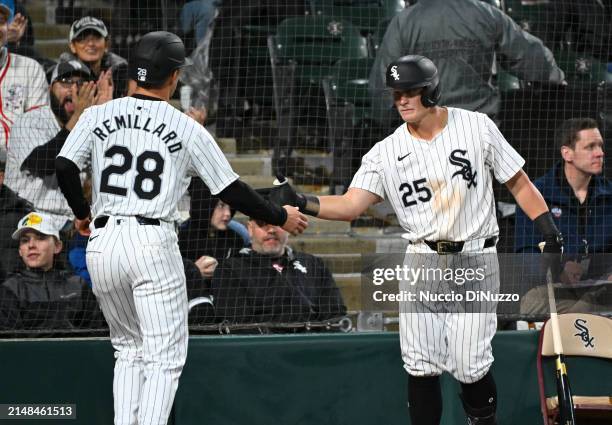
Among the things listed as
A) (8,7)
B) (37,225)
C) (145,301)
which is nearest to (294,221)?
(145,301)

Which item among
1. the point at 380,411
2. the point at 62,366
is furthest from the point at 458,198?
the point at 62,366

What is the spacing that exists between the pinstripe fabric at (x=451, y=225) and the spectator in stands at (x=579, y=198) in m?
1.04

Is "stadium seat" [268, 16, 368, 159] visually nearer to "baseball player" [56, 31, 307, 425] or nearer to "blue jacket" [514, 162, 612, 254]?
"blue jacket" [514, 162, 612, 254]

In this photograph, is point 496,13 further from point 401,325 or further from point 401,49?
point 401,325

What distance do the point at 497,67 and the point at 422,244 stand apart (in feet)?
7.82

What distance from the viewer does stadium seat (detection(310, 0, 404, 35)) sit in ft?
24.9

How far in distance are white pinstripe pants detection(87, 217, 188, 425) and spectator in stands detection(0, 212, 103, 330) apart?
4.11 feet

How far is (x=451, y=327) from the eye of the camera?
15.5 feet

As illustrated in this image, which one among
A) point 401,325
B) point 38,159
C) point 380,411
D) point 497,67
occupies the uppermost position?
point 497,67

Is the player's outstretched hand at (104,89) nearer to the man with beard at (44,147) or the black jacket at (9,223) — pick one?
the man with beard at (44,147)

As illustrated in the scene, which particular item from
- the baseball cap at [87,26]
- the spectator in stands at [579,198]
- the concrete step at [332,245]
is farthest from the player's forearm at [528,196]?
the baseball cap at [87,26]

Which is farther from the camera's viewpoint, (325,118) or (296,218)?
(325,118)

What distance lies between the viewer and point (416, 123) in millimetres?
4832

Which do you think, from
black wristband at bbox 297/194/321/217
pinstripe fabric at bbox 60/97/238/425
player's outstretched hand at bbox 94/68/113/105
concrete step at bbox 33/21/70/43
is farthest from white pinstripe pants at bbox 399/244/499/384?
concrete step at bbox 33/21/70/43
